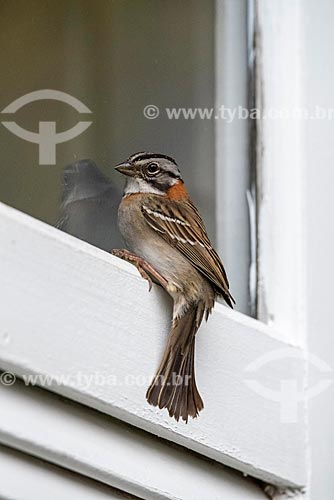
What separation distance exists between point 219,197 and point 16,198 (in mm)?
456

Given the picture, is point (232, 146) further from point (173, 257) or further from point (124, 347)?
point (124, 347)

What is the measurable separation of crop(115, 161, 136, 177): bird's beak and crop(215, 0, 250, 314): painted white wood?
6.6 inches

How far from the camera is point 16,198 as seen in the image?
1.77m

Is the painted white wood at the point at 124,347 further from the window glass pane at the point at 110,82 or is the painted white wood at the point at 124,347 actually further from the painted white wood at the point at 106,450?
the window glass pane at the point at 110,82

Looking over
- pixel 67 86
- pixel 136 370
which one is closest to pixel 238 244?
pixel 67 86

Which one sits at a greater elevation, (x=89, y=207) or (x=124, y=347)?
(x=89, y=207)

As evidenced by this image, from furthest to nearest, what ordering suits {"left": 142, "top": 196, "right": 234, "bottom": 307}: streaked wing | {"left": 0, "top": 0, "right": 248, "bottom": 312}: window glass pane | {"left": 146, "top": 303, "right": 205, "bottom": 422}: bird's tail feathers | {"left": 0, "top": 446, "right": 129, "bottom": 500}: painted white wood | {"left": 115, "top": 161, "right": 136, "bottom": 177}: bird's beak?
{"left": 115, "top": 161, "right": 136, "bottom": 177}: bird's beak, {"left": 0, "top": 0, "right": 248, "bottom": 312}: window glass pane, {"left": 142, "top": 196, "right": 234, "bottom": 307}: streaked wing, {"left": 146, "top": 303, "right": 205, "bottom": 422}: bird's tail feathers, {"left": 0, "top": 446, "right": 129, "bottom": 500}: painted white wood

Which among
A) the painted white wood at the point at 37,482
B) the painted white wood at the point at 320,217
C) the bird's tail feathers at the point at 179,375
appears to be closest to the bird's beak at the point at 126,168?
the painted white wood at the point at 320,217

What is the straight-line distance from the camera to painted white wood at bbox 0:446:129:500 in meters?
1.38

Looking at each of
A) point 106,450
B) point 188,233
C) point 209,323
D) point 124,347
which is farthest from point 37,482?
point 188,233

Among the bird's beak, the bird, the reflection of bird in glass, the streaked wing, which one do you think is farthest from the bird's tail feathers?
the bird's beak

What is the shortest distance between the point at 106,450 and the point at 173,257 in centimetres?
42

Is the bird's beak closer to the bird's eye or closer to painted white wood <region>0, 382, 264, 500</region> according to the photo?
the bird's eye

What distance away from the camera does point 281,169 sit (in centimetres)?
201
